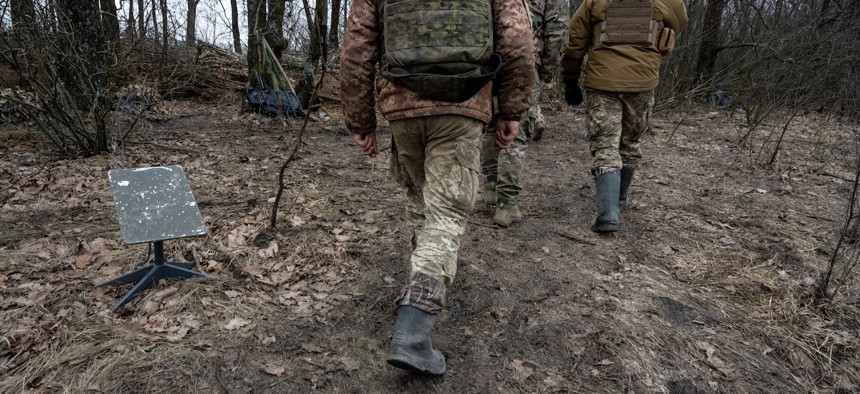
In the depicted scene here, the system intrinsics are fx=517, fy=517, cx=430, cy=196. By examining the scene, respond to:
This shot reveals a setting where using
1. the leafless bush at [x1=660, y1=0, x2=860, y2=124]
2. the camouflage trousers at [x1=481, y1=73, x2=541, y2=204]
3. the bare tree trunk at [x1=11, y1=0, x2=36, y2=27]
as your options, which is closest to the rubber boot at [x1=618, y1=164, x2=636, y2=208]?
the camouflage trousers at [x1=481, y1=73, x2=541, y2=204]

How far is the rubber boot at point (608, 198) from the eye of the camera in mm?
3885

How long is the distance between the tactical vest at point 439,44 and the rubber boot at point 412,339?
0.93 meters

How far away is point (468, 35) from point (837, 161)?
22.4 ft

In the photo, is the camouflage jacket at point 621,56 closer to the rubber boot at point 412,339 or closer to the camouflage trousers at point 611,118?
the camouflage trousers at point 611,118

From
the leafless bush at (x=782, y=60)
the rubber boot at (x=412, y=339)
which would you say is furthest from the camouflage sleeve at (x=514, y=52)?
the leafless bush at (x=782, y=60)

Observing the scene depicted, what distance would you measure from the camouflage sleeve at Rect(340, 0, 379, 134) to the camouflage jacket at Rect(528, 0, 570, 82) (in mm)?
1963

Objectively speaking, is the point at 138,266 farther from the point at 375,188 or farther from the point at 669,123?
A: the point at 669,123

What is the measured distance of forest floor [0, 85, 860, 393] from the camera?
2.37m

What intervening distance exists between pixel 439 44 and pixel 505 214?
2.13 meters

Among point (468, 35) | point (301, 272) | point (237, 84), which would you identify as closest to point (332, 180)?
point (301, 272)

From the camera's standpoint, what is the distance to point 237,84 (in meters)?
10.5

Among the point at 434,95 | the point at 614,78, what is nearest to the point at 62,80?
the point at 434,95

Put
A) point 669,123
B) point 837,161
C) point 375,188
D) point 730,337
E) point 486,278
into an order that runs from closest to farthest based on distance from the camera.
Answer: point 730,337 → point 486,278 → point 375,188 → point 837,161 → point 669,123

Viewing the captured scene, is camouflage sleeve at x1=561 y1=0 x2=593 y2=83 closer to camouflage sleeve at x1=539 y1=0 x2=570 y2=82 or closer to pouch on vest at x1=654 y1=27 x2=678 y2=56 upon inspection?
camouflage sleeve at x1=539 y1=0 x2=570 y2=82
